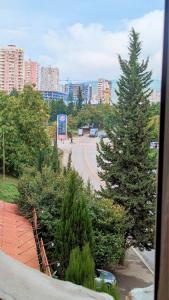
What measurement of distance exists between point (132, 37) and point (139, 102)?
0.57 m

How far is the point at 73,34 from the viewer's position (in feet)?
7.24

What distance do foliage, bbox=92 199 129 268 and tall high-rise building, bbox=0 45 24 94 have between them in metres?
1.01

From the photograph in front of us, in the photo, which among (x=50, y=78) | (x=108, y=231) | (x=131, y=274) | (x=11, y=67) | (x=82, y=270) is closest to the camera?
(x=82, y=270)

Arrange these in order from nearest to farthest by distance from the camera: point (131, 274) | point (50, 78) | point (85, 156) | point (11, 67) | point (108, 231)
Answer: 1. point (11, 67)
2. point (50, 78)
3. point (131, 274)
4. point (85, 156)
5. point (108, 231)

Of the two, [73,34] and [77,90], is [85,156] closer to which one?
[77,90]

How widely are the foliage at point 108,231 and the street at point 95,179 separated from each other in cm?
9

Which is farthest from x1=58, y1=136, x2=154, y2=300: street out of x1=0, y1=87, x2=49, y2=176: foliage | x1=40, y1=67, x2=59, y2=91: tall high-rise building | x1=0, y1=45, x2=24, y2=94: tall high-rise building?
x1=0, y1=45, x2=24, y2=94: tall high-rise building

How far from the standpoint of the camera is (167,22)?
2.61 ft

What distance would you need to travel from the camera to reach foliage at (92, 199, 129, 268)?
271 cm

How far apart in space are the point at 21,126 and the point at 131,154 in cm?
73

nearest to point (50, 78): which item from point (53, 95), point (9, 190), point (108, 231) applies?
point (53, 95)

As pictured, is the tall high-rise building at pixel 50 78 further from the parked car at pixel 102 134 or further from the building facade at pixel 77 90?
the parked car at pixel 102 134

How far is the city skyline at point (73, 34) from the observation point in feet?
6.67

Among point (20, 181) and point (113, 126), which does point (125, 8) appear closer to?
point (113, 126)
